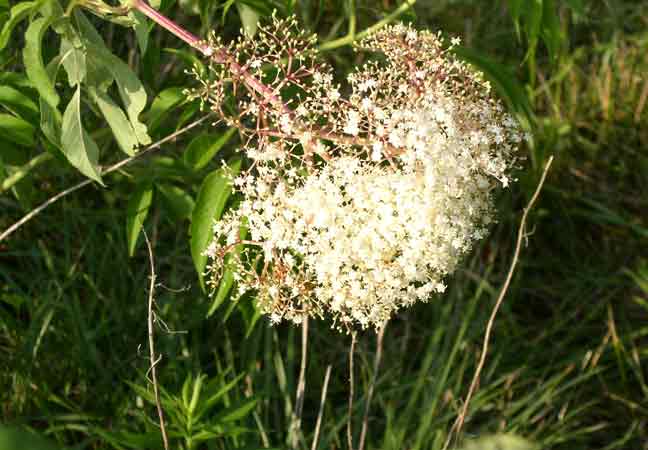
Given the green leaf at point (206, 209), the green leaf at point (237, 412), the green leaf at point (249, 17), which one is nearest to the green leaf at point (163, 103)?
the green leaf at point (206, 209)

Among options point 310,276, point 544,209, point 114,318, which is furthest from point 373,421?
point 310,276

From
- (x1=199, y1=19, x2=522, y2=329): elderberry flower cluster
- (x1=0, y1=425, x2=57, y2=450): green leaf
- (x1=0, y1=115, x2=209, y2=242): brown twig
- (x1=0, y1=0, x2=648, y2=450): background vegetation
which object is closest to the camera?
(x1=0, y1=425, x2=57, y2=450): green leaf

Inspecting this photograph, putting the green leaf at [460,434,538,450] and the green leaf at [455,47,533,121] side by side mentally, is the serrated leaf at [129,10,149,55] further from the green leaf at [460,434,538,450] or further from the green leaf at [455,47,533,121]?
the green leaf at [460,434,538,450]

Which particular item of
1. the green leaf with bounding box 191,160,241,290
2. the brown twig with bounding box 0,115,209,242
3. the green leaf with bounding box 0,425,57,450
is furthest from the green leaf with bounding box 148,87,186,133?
the green leaf with bounding box 0,425,57,450

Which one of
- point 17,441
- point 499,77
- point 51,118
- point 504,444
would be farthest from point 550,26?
point 17,441

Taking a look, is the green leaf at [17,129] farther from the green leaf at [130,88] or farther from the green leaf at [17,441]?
the green leaf at [17,441]

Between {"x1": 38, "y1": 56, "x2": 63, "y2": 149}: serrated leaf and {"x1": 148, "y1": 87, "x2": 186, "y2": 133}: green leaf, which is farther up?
{"x1": 148, "y1": 87, "x2": 186, "y2": 133}: green leaf

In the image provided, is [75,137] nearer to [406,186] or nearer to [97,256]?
[406,186]
